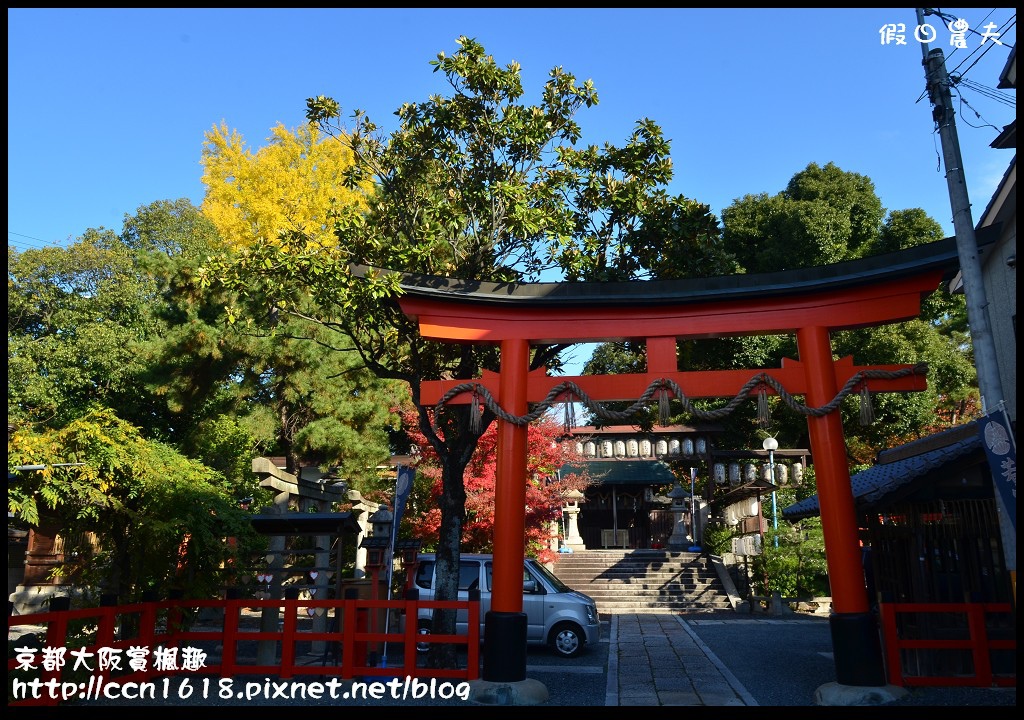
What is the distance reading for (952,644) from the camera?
302 inches

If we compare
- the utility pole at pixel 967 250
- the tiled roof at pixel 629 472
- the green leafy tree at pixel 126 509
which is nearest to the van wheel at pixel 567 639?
the green leafy tree at pixel 126 509

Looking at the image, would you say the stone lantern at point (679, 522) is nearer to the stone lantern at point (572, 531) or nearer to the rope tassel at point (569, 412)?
the stone lantern at point (572, 531)

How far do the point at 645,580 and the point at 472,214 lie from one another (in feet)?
49.3

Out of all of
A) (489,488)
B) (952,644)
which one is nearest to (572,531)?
Answer: (489,488)

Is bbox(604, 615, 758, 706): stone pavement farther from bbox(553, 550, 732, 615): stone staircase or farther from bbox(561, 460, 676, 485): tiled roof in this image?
bbox(561, 460, 676, 485): tiled roof

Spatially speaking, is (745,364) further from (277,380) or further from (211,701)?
(211,701)

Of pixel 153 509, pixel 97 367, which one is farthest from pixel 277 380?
pixel 153 509

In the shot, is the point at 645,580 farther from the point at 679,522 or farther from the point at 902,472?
the point at 902,472

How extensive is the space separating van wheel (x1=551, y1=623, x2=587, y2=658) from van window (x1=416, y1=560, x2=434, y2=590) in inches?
98.0

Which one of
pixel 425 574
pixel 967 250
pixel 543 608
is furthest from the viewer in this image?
pixel 425 574

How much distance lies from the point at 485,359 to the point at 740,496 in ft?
47.8

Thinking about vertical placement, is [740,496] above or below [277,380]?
below

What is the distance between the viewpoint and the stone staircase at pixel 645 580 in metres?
20.9
